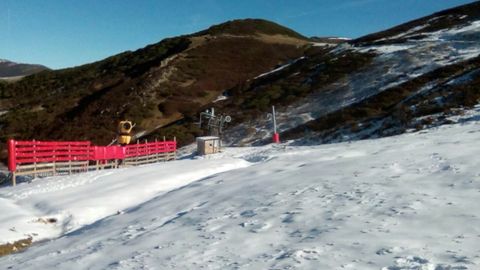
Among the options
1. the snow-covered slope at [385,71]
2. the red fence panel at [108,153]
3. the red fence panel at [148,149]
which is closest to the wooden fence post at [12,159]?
the red fence panel at [108,153]

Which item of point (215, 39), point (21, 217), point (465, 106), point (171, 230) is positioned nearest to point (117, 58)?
point (215, 39)

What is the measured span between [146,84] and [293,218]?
53.2 m

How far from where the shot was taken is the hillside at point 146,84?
5123 cm

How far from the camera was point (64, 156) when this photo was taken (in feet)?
74.6

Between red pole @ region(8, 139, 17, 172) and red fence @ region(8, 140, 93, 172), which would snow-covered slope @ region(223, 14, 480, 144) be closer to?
red fence @ region(8, 140, 93, 172)

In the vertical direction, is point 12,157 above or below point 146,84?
below

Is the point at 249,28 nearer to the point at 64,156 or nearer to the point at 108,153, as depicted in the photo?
the point at 108,153

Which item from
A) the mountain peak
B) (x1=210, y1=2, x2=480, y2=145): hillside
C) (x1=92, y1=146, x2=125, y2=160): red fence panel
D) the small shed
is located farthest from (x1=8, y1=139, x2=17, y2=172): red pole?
the mountain peak

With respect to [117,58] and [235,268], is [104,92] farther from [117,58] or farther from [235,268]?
[235,268]

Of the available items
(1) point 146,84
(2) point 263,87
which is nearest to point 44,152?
(2) point 263,87

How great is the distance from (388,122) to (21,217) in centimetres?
1964

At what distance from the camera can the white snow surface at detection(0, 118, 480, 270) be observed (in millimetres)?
6230

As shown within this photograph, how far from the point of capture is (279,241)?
23.3ft

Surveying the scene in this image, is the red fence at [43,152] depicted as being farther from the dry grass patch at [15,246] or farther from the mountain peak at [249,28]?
the mountain peak at [249,28]
